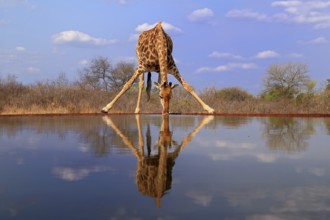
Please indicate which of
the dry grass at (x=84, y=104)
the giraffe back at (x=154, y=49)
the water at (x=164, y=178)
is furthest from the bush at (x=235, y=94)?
the water at (x=164, y=178)

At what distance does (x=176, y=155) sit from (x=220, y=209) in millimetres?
2792

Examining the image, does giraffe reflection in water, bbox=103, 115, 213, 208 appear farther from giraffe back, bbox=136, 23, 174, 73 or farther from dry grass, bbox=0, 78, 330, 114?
dry grass, bbox=0, 78, 330, 114

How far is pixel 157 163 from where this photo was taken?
573 centimetres

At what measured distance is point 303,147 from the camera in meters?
7.48

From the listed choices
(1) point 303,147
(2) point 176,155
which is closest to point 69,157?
(2) point 176,155

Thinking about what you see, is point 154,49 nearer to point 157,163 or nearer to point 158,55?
point 158,55

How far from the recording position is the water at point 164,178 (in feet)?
12.0

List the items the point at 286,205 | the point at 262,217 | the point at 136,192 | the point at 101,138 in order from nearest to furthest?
the point at 262,217 → the point at 286,205 → the point at 136,192 → the point at 101,138

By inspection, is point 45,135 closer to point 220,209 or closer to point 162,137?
point 162,137

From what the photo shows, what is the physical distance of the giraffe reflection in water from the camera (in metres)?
4.39

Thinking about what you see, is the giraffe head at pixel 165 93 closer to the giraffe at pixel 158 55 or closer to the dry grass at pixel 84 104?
the giraffe at pixel 158 55

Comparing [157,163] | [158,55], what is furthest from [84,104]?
[157,163]

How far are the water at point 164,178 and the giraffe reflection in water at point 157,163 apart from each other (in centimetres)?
1

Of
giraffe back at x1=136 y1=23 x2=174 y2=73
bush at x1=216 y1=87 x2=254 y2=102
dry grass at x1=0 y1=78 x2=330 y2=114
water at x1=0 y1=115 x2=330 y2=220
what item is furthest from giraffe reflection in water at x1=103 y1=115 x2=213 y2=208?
bush at x1=216 y1=87 x2=254 y2=102
